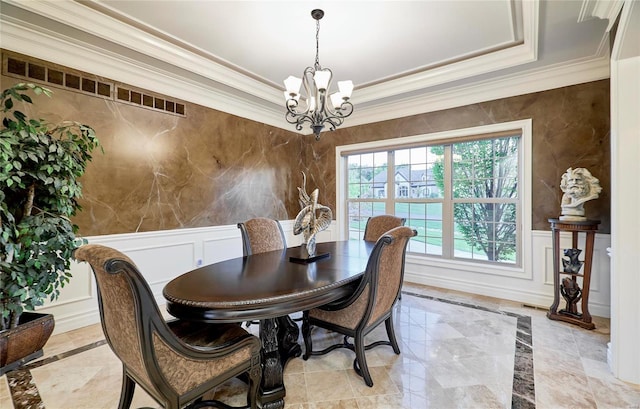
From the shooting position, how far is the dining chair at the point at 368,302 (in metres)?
1.81

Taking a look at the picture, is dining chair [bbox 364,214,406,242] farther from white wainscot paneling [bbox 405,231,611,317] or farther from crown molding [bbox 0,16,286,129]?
crown molding [bbox 0,16,286,129]

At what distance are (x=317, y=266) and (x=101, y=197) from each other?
2.32 m

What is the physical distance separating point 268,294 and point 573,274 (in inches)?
119

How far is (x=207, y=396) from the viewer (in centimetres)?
181

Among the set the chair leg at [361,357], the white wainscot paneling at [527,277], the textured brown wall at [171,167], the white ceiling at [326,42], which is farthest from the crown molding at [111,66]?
the white wainscot paneling at [527,277]

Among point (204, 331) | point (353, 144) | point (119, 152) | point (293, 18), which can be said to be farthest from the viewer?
point (353, 144)

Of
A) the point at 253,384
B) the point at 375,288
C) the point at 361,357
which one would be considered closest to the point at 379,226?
the point at 375,288

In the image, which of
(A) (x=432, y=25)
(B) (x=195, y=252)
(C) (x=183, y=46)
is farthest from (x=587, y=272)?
(C) (x=183, y=46)

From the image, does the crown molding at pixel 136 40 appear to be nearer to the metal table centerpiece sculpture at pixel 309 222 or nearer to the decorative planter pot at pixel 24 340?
the metal table centerpiece sculpture at pixel 309 222

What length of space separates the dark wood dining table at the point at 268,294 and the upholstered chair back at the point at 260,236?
0.36 metres

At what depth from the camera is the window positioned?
3.61 m

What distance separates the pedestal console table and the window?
56cm

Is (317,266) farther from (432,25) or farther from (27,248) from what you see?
(432,25)

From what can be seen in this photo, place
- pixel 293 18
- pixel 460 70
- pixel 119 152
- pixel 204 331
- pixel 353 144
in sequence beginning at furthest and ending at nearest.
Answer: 1. pixel 353 144
2. pixel 460 70
3. pixel 119 152
4. pixel 293 18
5. pixel 204 331
